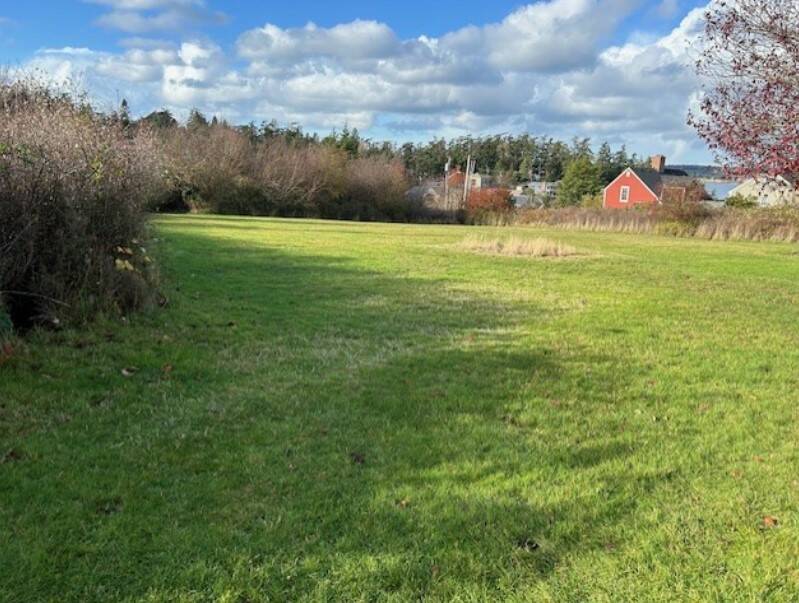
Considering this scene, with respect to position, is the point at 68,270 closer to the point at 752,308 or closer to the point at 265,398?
the point at 265,398

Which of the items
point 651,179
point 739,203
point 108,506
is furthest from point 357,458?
point 651,179

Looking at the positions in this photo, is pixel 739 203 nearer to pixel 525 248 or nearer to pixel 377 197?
pixel 525 248

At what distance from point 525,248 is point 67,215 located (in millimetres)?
13136

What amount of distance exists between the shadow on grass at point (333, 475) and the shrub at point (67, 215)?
75 centimetres

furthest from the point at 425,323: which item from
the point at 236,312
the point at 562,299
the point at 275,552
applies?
the point at 275,552

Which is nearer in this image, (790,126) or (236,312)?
(790,126)

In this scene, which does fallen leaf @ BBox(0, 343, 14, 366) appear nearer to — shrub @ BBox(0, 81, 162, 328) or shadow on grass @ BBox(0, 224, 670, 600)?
shadow on grass @ BBox(0, 224, 670, 600)

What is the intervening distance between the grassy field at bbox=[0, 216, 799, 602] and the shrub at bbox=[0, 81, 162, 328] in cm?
48

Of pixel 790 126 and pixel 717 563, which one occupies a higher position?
pixel 790 126

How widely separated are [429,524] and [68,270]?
15.5 feet

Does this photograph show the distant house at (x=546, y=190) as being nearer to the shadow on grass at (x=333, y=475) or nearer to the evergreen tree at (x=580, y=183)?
the evergreen tree at (x=580, y=183)

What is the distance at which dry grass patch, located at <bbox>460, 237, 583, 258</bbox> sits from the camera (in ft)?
57.0

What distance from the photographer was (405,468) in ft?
12.2

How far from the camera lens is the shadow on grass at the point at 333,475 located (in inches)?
107
